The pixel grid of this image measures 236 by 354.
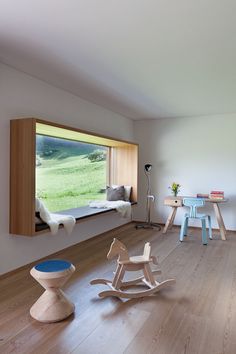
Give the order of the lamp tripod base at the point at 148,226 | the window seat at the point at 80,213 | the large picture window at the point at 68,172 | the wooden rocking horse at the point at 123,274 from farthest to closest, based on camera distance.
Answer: the lamp tripod base at the point at 148,226 < the large picture window at the point at 68,172 < the window seat at the point at 80,213 < the wooden rocking horse at the point at 123,274

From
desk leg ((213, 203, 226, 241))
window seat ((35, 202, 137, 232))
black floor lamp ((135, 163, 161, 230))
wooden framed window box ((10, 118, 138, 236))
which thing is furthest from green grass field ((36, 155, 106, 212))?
desk leg ((213, 203, 226, 241))

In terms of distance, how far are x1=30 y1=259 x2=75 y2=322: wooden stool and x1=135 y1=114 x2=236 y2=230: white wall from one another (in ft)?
12.8

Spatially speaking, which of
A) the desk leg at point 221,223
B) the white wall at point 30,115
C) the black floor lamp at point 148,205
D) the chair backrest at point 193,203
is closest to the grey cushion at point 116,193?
the white wall at point 30,115

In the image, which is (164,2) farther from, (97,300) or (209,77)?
(97,300)

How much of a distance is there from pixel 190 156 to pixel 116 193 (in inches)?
68.9

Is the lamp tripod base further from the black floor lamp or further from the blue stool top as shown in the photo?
the blue stool top

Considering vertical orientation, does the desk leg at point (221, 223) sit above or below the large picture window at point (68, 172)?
below

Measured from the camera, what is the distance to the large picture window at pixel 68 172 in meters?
3.91

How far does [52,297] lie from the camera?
7.31ft

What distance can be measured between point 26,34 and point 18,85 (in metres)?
0.92

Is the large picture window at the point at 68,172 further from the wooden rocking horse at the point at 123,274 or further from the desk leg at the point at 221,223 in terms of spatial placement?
the desk leg at the point at 221,223

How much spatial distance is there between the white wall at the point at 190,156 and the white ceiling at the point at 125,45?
56.3 inches

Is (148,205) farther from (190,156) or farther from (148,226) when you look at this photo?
(190,156)

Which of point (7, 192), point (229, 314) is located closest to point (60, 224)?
point (7, 192)
